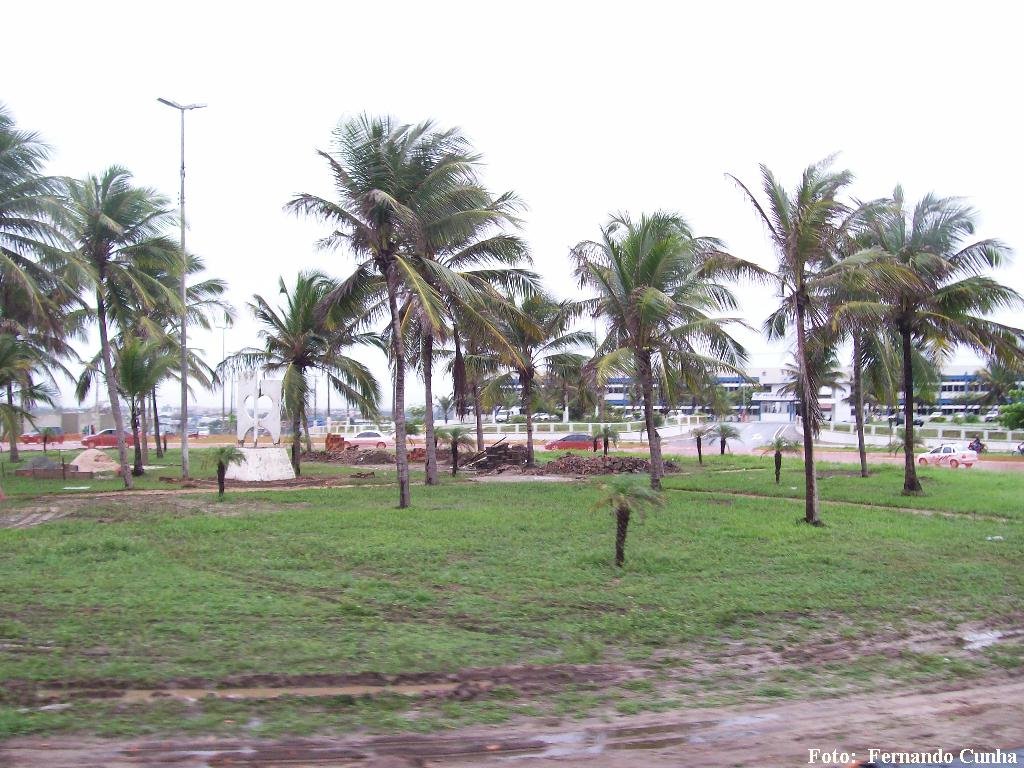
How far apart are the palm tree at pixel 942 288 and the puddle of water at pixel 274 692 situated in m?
13.4

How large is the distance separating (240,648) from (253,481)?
16.8 metres

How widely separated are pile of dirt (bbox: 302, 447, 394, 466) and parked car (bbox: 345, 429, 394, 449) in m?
5.81

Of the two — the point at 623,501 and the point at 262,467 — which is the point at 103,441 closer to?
the point at 262,467

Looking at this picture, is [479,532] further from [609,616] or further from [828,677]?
[828,677]

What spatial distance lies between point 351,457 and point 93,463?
10.4 m

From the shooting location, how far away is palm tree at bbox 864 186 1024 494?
53.4 feet

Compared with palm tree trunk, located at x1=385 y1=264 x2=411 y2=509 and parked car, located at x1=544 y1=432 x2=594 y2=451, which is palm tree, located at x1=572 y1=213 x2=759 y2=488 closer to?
palm tree trunk, located at x1=385 y1=264 x2=411 y2=509

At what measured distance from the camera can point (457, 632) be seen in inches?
275

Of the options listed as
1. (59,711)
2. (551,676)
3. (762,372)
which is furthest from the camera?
(762,372)

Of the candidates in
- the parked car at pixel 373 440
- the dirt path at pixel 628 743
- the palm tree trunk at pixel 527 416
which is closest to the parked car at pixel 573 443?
the parked car at pixel 373 440

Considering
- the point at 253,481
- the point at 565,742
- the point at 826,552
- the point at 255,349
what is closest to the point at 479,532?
the point at 826,552

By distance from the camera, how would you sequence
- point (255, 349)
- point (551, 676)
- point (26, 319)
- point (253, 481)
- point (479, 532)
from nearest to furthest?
point (551, 676) → point (479, 532) → point (26, 319) → point (253, 481) → point (255, 349)

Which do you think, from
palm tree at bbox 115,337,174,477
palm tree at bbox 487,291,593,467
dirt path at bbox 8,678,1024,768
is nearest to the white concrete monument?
palm tree at bbox 115,337,174,477

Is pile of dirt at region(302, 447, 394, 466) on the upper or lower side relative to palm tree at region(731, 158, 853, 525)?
lower
